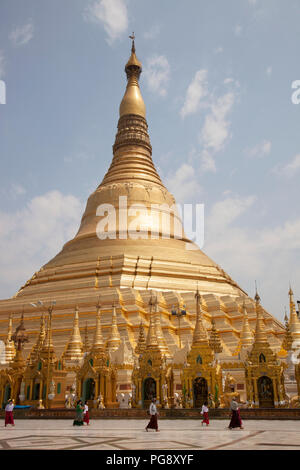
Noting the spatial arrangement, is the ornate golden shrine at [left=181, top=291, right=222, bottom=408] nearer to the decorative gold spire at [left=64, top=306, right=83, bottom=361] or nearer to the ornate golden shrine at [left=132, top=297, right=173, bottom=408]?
the ornate golden shrine at [left=132, top=297, right=173, bottom=408]

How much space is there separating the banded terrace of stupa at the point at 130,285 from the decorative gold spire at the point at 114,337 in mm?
69

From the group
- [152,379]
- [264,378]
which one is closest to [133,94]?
[152,379]

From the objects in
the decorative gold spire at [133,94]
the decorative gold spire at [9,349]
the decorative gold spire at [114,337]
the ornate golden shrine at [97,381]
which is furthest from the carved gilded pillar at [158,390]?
the decorative gold spire at [133,94]

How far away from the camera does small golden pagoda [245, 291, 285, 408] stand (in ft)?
61.9

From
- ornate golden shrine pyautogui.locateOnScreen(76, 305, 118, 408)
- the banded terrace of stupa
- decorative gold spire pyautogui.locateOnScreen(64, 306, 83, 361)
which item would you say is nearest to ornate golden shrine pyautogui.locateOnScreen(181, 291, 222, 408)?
ornate golden shrine pyautogui.locateOnScreen(76, 305, 118, 408)

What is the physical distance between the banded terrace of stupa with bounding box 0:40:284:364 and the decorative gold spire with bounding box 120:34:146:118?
6411 millimetres

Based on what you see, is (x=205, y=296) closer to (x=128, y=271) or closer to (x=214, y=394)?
(x=128, y=271)

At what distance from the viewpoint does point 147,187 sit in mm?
44375

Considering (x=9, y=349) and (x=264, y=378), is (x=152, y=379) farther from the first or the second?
(x=9, y=349)

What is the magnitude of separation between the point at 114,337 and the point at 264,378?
11.3m

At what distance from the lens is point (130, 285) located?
35125 millimetres

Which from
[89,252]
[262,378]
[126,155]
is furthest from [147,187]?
[262,378]

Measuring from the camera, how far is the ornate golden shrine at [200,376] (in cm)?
1938
